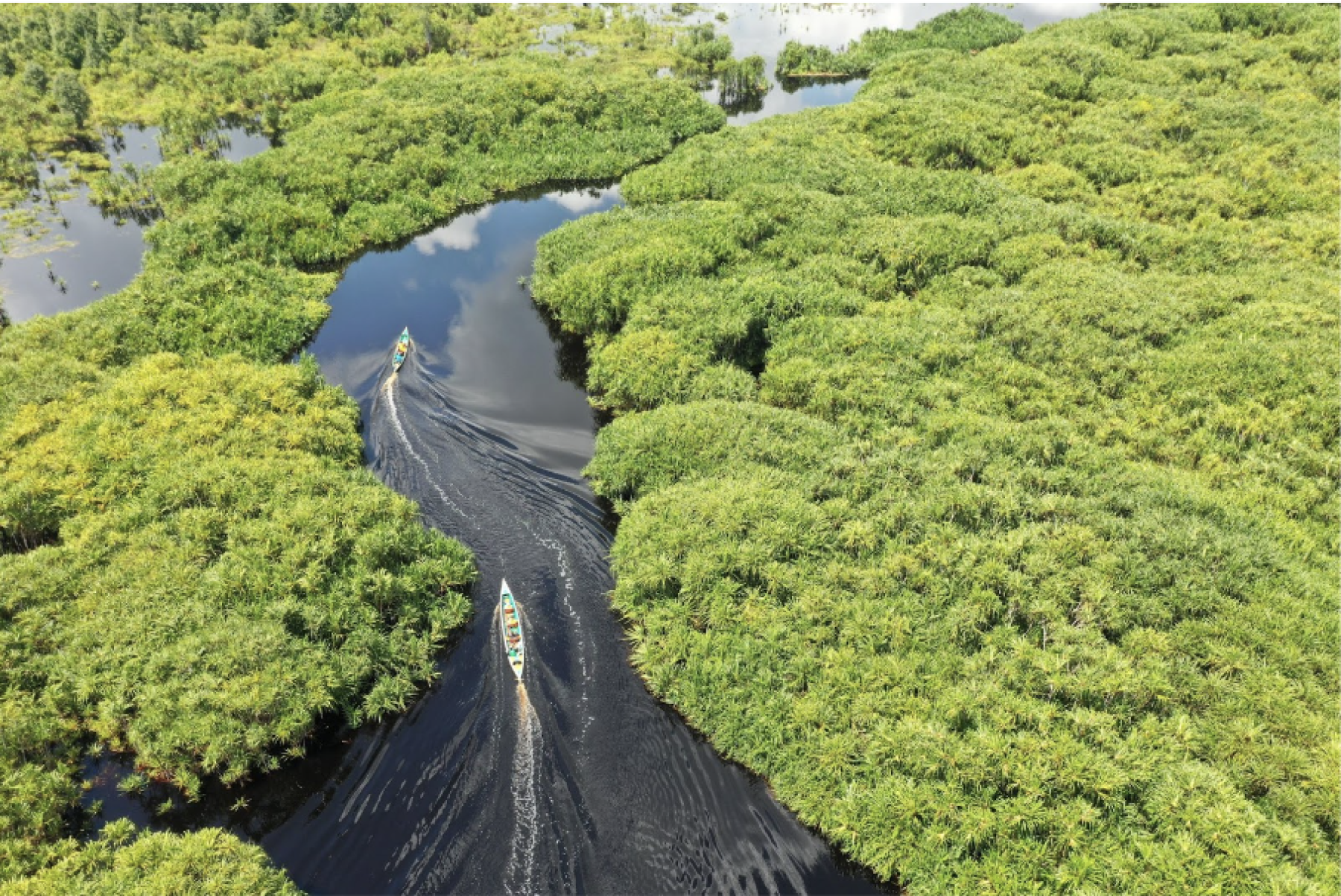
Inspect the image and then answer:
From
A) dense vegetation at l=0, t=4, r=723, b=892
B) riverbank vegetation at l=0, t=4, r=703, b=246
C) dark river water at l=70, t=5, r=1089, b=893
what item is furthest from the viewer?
riverbank vegetation at l=0, t=4, r=703, b=246

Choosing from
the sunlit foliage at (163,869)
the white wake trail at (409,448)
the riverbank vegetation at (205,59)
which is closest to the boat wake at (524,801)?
the sunlit foliage at (163,869)

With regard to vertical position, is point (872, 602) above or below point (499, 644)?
above

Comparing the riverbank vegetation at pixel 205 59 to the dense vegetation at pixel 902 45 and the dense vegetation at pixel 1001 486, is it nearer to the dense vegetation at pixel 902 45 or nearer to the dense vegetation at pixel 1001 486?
the dense vegetation at pixel 902 45

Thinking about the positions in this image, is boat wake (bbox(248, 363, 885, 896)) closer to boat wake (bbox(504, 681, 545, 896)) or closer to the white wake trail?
boat wake (bbox(504, 681, 545, 896))

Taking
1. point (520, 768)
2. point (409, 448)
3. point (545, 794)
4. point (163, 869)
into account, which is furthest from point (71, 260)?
point (545, 794)

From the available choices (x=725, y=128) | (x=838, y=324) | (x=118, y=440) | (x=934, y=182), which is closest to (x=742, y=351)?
(x=838, y=324)

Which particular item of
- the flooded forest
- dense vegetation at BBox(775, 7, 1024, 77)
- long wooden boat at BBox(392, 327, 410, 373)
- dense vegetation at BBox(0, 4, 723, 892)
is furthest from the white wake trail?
dense vegetation at BBox(775, 7, 1024, 77)

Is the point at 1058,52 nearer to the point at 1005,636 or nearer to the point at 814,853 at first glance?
the point at 1005,636
